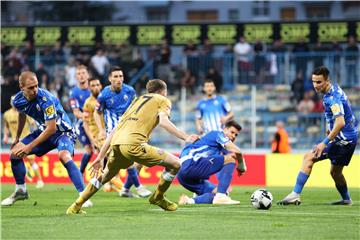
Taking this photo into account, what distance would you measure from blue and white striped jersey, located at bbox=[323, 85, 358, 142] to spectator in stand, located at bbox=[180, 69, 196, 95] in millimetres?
14377

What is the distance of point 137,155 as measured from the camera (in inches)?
542

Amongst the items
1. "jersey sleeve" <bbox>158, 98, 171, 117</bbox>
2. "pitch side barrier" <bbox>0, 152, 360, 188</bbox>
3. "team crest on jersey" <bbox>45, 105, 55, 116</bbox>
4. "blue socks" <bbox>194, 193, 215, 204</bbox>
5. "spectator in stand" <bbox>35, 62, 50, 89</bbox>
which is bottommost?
"pitch side barrier" <bbox>0, 152, 360, 188</bbox>

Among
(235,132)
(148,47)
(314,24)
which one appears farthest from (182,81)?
(235,132)

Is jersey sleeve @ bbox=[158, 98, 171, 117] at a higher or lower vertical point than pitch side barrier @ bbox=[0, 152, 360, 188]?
higher

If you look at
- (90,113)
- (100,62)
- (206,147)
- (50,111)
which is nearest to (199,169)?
(206,147)

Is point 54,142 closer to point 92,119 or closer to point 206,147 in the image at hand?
point 206,147

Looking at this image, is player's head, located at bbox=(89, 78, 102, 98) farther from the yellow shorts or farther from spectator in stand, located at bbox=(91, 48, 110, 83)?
spectator in stand, located at bbox=(91, 48, 110, 83)

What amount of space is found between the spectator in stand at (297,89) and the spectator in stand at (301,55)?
17 centimetres

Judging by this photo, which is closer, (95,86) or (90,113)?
(95,86)

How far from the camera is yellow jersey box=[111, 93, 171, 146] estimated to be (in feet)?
45.1

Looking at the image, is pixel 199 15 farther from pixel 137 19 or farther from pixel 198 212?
pixel 198 212

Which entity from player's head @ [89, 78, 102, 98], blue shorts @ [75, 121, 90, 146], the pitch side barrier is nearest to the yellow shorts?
player's head @ [89, 78, 102, 98]

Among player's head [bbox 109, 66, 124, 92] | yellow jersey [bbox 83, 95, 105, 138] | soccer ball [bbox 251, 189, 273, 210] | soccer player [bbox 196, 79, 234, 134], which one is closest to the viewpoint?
soccer ball [bbox 251, 189, 273, 210]

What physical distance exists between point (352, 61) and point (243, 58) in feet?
10.9
